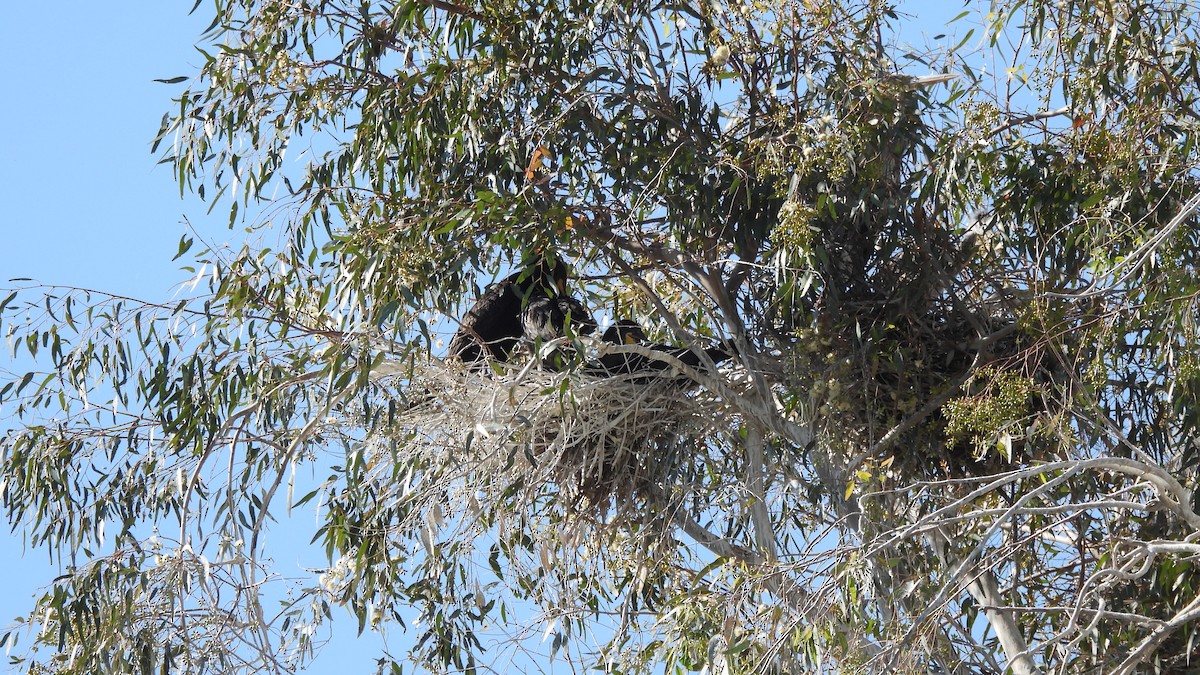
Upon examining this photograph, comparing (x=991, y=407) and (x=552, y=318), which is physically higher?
(x=552, y=318)

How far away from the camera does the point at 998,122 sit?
6559 millimetres

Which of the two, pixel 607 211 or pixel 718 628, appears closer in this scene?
pixel 718 628

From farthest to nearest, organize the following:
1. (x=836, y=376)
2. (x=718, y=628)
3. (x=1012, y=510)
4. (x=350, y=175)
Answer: (x=350, y=175), (x=836, y=376), (x=718, y=628), (x=1012, y=510)

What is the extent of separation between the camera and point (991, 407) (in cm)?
593

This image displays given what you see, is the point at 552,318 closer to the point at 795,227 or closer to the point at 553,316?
the point at 553,316

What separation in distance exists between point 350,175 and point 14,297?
1.55 meters

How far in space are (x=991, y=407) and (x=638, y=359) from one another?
167 cm

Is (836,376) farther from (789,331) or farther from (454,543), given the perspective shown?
(454,543)

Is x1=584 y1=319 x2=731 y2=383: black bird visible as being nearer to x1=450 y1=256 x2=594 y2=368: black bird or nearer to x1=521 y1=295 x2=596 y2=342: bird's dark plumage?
x1=521 y1=295 x2=596 y2=342: bird's dark plumage

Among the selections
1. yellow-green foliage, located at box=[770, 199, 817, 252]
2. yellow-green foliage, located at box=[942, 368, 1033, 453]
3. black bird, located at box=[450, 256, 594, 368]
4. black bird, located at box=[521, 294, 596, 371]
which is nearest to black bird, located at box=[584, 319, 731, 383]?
black bird, located at box=[521, 294, 596, 371]

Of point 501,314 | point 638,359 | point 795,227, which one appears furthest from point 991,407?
point 501,314

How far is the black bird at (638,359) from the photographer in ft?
22.6

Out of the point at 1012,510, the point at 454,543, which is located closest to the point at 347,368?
the point at 454,543

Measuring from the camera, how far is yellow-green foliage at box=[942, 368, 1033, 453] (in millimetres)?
5965
